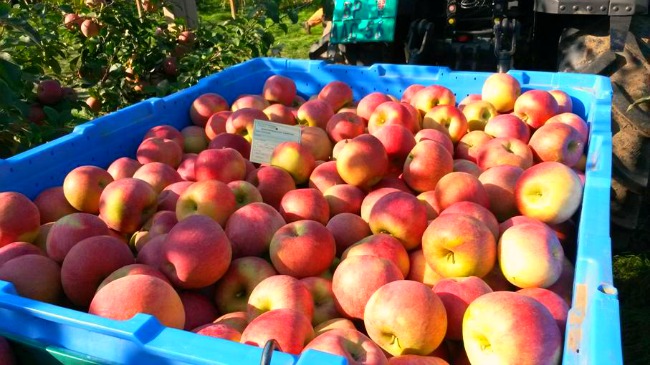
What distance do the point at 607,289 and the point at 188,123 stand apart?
2.00 metres

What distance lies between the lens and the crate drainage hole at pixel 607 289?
1.04 metres

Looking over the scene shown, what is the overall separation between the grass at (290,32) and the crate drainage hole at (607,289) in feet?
13.5

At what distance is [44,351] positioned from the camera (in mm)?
977

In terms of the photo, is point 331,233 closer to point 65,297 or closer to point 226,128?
point 65,297

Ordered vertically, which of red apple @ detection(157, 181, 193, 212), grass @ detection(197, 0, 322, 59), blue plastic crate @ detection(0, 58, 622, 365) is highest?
blue plastic crate @ detection(0, 58, 622, 365)

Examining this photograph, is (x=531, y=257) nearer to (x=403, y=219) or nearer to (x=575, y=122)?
(x=403, y=219)

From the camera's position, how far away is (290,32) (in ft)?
25.1

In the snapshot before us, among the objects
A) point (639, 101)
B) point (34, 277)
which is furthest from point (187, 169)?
point (639, 101)

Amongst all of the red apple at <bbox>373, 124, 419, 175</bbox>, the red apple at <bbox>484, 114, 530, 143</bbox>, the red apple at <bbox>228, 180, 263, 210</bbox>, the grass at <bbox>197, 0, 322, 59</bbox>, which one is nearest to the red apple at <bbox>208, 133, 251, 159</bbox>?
the red apple at <bbox>228, 180, 263, 210</bbox>

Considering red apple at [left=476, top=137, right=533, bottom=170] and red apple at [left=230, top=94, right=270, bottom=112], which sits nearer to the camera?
red apple at [left=476, top=137, right=533, bottom=170]

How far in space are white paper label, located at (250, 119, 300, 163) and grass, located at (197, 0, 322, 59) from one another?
9.48 feet

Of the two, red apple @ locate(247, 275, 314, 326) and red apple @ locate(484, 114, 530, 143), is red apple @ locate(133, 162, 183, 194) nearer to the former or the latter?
red apple @ locate(247, 275, 314, 326)

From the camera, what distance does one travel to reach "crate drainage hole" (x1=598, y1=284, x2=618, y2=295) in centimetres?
104

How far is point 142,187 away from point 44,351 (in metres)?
0.79
